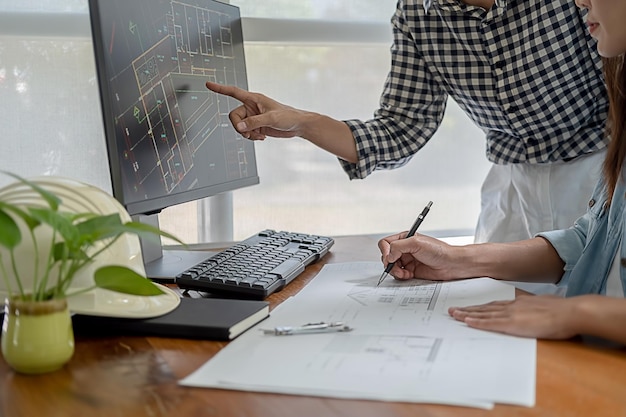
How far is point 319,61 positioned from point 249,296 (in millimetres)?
1106

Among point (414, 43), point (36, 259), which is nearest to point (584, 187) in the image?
point (414, 43)

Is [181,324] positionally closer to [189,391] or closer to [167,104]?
[189,391]

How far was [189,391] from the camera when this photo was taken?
2.65 ft

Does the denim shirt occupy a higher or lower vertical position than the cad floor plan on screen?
lower

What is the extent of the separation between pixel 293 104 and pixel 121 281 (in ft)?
4.42

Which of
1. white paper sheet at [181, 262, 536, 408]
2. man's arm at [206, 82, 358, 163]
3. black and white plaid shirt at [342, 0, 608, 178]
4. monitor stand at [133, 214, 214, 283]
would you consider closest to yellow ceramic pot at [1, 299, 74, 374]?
white paper sheet at [181, 262, 536, 408]

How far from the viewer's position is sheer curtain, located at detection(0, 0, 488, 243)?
1.83 meters

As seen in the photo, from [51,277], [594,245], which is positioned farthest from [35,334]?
[594,245]

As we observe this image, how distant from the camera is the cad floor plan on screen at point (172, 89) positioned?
117cm

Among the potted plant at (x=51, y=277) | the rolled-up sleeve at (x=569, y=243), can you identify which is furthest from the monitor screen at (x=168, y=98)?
the rolled-up sleeve at (x=569, y=243)

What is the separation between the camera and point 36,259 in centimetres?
82

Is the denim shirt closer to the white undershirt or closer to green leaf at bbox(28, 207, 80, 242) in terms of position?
the white undershirt

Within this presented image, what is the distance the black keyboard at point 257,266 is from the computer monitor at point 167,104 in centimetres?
8

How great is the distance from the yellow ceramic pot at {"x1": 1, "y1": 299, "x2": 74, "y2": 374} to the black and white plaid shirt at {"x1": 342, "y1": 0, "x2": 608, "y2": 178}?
1.00 m
